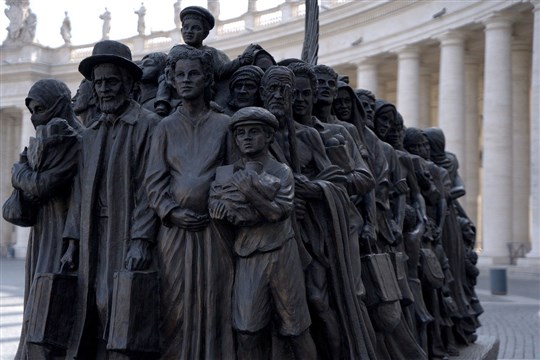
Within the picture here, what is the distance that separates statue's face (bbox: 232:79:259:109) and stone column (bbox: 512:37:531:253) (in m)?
29.2

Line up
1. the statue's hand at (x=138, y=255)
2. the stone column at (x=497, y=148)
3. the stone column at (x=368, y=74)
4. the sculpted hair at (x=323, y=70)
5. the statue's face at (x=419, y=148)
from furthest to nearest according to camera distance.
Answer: the stone column at (x=368, y=74) < the stone column at (x=497, y=148) < the statue's face at (x=419, y=148) < the sculpted hair at (x=323, y=70) < the statue's hand at (x=138, y=255)

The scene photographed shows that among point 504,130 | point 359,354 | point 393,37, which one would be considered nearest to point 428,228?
point 359,354

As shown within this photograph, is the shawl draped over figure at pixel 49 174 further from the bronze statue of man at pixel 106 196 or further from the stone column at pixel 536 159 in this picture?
the stone column at pixel 536 159

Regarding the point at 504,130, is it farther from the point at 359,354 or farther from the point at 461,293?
the point at 359,354

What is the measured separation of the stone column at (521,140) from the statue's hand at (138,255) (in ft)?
98.4

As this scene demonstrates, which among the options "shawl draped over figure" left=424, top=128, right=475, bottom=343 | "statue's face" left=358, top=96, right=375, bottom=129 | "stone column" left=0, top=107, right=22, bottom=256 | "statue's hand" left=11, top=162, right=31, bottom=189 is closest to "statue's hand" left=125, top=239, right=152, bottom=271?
"statue's hand" left=11, top=162, right=31, bottom=189

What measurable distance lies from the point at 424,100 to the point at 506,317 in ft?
82.6

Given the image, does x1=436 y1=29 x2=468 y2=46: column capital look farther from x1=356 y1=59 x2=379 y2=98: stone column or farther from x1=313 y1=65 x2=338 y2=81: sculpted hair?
x1=313 y1=65 x2=338 y2=81: sculpted hair

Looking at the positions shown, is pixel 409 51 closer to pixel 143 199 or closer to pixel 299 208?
pixel 299 208

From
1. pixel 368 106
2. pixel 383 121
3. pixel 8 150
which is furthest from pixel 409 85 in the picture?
pixel 8 150

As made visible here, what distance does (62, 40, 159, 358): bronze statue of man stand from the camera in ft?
18.7

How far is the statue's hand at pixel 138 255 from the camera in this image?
17.6 feet

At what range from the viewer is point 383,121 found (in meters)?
9.02

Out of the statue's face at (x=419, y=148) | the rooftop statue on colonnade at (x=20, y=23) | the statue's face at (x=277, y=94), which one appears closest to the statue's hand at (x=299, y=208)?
the statue's face at (x=277, y=94)
